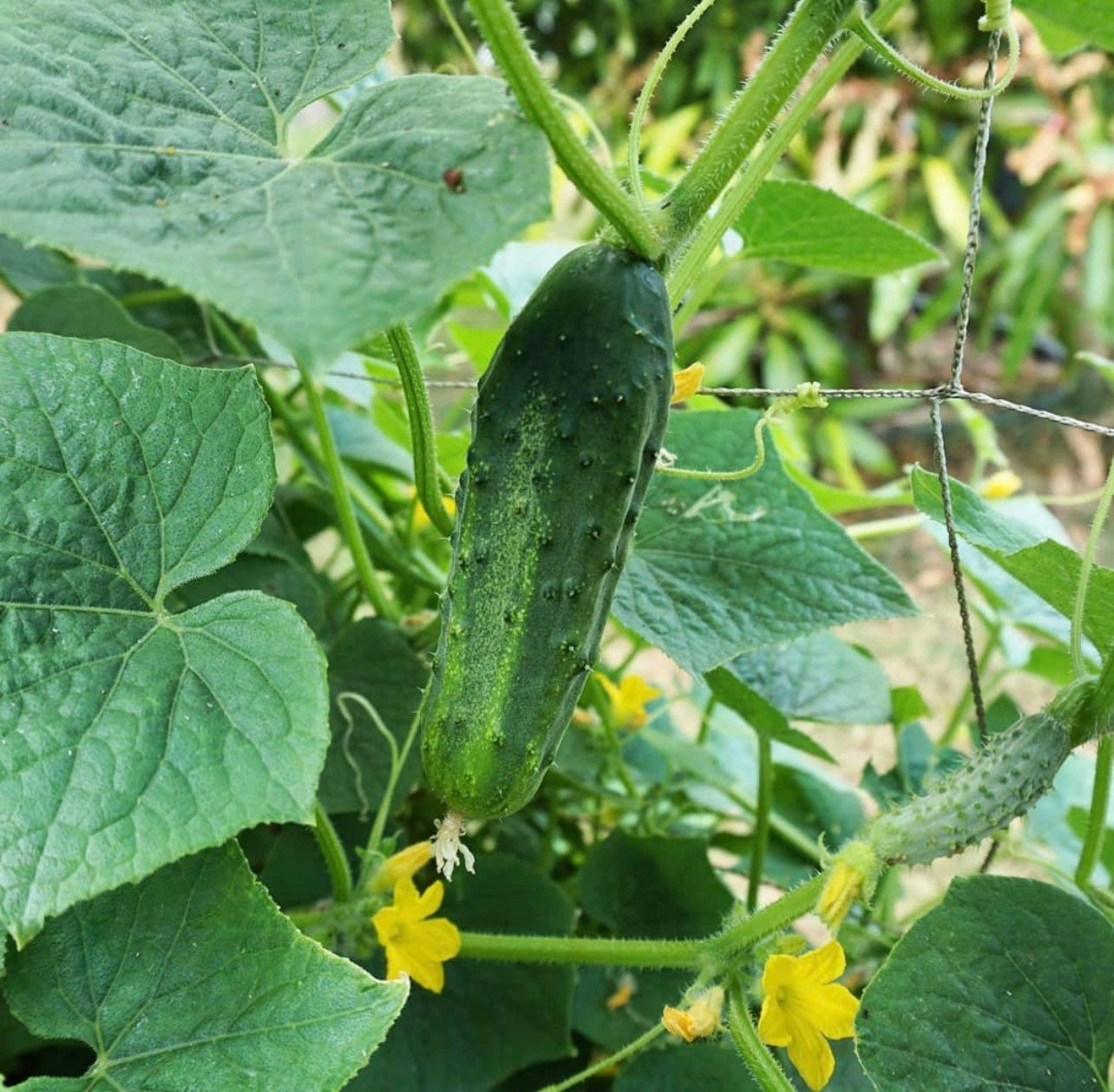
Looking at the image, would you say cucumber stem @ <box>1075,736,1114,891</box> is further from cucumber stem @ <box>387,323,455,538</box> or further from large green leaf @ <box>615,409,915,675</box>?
cucumber stem @ <box>387,323,455,538</box>

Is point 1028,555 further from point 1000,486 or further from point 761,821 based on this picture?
point 1000,486

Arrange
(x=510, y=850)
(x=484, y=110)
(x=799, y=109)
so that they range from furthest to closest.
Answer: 1. (x=510, y=850)
2. (x=799, y=109)
3. (x=484, y=110)

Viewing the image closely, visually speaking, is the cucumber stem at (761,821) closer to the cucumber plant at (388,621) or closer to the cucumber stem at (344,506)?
the cucumber plant at (388,621)

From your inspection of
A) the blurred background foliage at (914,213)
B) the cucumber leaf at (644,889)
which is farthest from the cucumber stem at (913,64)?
the blurred background foliage at (914,213)

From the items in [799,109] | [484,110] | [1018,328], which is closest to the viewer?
[484,110]

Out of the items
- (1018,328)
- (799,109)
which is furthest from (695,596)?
(1018,328)

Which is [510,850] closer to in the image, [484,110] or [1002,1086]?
[1002,1086]

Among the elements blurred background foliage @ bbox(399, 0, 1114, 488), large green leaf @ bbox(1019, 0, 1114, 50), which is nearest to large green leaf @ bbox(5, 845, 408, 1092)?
large green leaf @ bbox(1019, 0, 1114, 50)

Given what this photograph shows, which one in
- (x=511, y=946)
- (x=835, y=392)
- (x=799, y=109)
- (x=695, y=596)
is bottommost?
(x=511, y=946)
